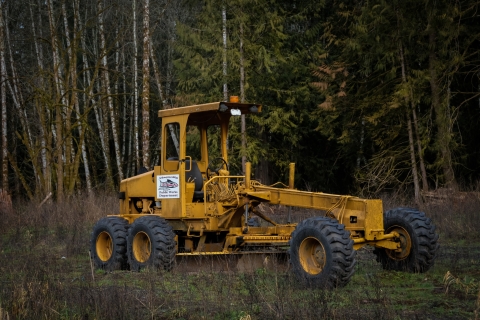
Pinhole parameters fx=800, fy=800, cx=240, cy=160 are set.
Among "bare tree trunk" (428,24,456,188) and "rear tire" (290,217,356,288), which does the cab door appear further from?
"bare tree trunk" (428,24,456,188)

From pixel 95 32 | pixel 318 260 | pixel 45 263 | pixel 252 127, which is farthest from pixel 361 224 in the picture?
pixel 95 32

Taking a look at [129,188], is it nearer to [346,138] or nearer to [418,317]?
[418,317]

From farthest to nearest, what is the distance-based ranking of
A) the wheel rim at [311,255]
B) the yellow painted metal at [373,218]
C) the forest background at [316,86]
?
the forest background at [316,86] → the yellow painted metal at [373,218] → the wheel rim at [311,255]

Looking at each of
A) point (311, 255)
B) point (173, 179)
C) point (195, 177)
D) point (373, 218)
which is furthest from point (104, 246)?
point (373, 218)

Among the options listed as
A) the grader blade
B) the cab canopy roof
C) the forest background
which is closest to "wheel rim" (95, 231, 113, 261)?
the grader blade

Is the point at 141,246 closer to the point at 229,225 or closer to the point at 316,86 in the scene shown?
the point at 229,225

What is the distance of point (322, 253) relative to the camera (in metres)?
10.3

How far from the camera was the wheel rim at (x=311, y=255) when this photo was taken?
33.9ft

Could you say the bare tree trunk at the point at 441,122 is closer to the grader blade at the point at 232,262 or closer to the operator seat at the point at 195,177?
the operator seat at the point at 195,177

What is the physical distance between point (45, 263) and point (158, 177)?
7.47ft

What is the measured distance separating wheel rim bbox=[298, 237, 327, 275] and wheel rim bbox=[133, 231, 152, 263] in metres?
3.29

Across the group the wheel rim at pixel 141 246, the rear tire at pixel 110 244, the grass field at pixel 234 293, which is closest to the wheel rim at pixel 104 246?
the rear tire at pixel 110 244

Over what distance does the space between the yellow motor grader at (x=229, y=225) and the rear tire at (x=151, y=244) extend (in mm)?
15

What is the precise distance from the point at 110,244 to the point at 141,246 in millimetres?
1202
